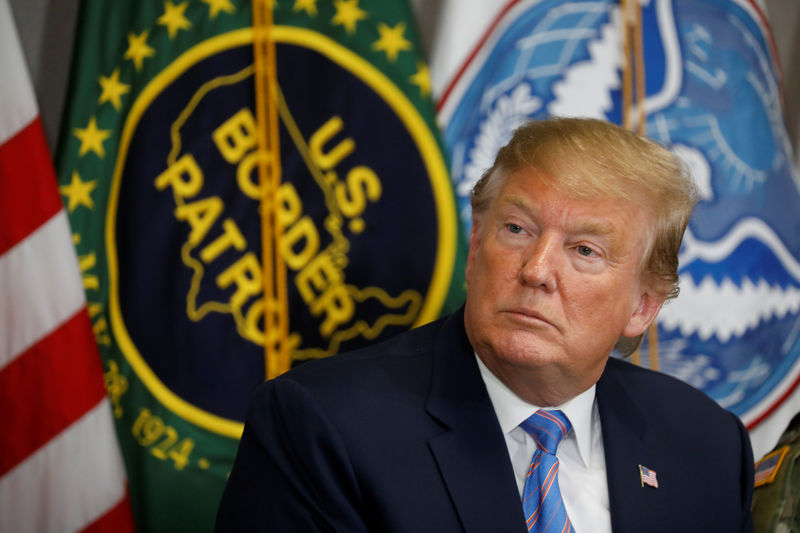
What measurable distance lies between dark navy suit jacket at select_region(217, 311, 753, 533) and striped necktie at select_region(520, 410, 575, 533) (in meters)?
0.06

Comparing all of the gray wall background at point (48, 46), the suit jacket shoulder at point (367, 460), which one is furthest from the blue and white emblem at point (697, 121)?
the gray wall background at point (48, 46)

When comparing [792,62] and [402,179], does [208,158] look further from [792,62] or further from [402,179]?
[792,62]

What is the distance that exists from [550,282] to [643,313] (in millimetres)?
308

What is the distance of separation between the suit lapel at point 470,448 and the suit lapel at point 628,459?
26 centimetres

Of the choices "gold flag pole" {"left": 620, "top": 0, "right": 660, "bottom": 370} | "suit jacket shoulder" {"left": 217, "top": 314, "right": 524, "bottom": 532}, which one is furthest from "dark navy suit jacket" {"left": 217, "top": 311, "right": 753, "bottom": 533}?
"gold flag pole" {"left": 620, "top": 0, "right": 660, "bottom": 370}

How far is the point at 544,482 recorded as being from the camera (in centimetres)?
145

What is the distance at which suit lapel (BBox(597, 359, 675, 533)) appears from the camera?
154 cm

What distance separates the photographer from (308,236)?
2.19 m

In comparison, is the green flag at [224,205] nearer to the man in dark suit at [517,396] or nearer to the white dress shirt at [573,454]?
the man in dark suit at [517,396]

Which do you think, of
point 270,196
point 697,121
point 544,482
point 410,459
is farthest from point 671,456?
point 270,196

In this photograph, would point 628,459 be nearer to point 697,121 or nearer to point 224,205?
point 697,121

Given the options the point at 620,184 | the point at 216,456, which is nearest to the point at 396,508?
the point at 620,184

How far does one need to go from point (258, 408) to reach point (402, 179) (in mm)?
954

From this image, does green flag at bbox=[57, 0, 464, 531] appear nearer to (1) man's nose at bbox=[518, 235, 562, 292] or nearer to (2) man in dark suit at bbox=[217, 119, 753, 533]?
(2) man in dark suit at bbox=[217, 119, 753, 533]
